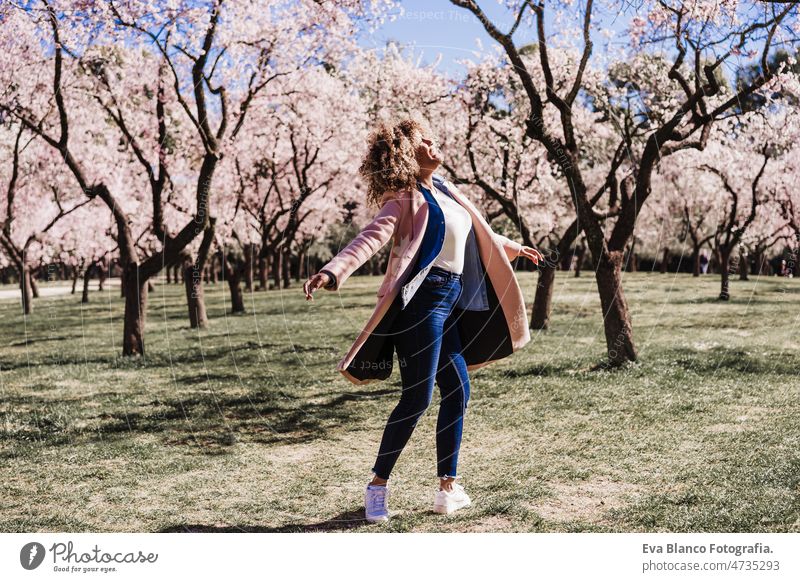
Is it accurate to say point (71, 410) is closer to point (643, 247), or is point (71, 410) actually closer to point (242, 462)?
point (242, 462)

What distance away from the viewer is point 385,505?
4.69 meters

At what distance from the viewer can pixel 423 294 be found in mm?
4461

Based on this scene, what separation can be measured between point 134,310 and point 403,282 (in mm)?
11065

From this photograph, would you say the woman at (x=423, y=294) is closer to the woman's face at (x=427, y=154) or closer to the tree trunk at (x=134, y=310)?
the woman's face at (x=427, y=154)

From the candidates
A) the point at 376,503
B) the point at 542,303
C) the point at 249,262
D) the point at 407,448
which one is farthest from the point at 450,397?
the point at 249,262

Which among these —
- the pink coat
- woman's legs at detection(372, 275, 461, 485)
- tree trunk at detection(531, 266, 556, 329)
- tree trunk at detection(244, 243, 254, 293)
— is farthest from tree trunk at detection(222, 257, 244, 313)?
woman's legs at detection(372, 275, 461, 485)

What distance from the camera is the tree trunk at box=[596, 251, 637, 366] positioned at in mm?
10562

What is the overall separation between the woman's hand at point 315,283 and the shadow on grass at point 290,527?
162 centimetres

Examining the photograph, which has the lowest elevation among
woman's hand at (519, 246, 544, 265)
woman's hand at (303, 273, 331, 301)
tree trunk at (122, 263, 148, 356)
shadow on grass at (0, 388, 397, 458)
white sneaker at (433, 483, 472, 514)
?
shadow on grass at (0, 388, 397, 458)

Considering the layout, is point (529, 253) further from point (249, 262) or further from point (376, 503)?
point (249, 262)

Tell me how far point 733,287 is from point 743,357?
64.0 ft

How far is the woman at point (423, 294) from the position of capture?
4430 mm

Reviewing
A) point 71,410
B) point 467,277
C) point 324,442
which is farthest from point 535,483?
point 71,410

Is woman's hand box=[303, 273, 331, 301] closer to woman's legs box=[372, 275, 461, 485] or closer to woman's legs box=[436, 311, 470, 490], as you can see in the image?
woman's legs box=[372, 275, 461, 485]
